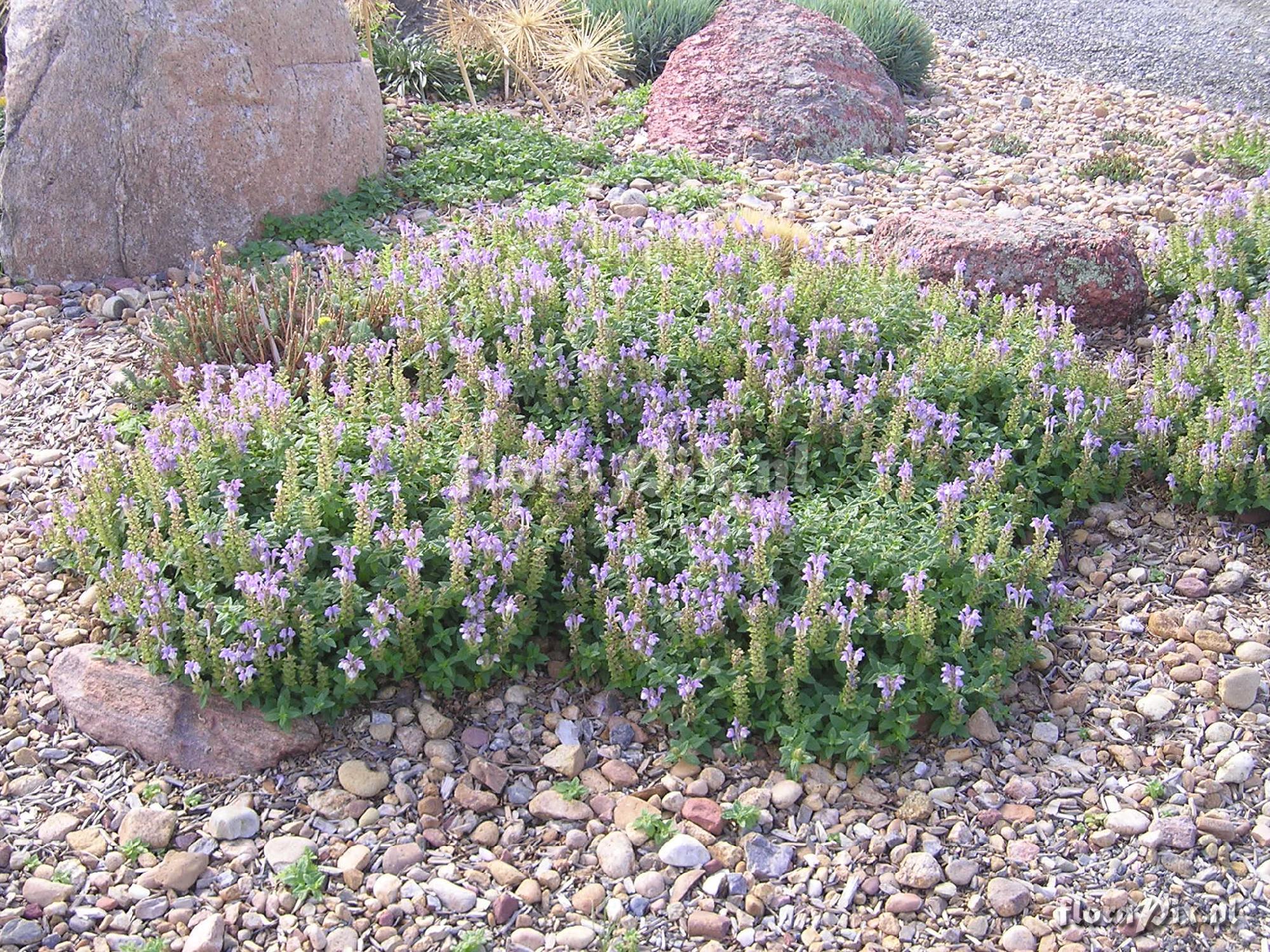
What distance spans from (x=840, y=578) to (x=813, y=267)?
2.03 meters

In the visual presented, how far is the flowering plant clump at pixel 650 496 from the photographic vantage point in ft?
12.6

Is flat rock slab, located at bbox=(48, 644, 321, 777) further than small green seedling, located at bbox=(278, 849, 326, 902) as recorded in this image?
Yes

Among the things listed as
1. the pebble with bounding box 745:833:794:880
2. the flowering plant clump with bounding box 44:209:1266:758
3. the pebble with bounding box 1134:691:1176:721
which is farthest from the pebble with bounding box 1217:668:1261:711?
the pebble with bounding box 745:833:794:880

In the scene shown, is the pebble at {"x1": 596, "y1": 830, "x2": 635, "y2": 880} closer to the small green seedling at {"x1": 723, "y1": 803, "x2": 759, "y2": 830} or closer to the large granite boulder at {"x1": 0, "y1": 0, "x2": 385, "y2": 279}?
the small green seedling at {"x1": 723, "y1": 803, "x2": 759, "y2": 830}

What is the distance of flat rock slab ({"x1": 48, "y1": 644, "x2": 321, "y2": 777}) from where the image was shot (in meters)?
3.82

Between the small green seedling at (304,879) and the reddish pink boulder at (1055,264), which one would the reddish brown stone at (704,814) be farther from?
the reddish pink boulder at (1055,264)

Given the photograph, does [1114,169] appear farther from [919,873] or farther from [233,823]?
[233,823]

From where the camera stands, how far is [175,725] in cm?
385

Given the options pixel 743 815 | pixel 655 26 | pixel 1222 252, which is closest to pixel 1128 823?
pixel 743 815

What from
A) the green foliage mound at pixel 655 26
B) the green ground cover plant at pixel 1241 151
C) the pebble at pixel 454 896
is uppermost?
the green foliage mound at pixel 655 26

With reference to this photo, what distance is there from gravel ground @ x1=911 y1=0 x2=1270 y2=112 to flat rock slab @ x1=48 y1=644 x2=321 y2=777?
9.66 m

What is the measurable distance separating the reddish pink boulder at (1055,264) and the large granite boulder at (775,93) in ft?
8.35

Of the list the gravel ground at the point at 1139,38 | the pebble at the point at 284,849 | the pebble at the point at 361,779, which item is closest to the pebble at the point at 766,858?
the pebble at the point at 361,779

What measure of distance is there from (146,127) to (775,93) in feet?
14.2
